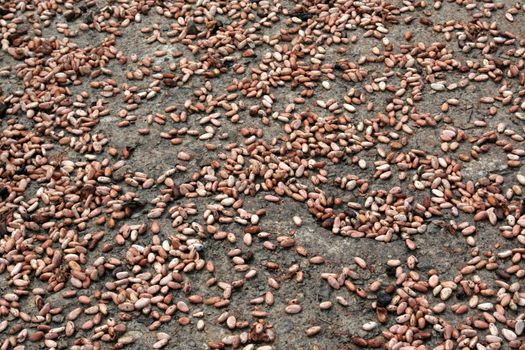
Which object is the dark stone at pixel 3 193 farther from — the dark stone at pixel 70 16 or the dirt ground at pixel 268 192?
the dark stone at pixel 70 16

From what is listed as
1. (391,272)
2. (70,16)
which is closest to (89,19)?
(70,16)

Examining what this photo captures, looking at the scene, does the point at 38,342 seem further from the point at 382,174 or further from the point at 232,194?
the point at 382,174

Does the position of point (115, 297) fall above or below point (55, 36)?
below

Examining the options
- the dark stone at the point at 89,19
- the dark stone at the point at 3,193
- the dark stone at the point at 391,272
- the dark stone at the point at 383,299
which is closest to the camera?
the dark stone at the point at 383,299

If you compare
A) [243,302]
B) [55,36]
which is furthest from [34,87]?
[243,302]

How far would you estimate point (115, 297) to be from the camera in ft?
13.6

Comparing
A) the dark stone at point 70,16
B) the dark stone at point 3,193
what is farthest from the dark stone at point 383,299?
the dark stone at point 70,16

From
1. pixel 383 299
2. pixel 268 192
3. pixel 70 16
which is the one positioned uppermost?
pixel 70 16

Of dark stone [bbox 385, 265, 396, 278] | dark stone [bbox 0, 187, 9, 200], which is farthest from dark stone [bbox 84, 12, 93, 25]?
dark stone [bbox 385, 265, 396, 278]

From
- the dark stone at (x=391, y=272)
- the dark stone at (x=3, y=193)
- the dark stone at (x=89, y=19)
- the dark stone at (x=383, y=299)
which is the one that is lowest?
the dark stone at (x=383, y=299)

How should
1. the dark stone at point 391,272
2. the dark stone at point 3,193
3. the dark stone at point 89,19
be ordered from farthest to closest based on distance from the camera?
1. the dark stone at point 89,19
2. the dark stone at point 3,193
3. the dark stone at point 391,272

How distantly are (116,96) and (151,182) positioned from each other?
2.66 ft

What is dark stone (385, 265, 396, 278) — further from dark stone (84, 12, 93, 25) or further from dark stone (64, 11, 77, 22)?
dark stone (64, 11, 77, 22)

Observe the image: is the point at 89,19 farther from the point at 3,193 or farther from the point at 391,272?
the point at 391,272
